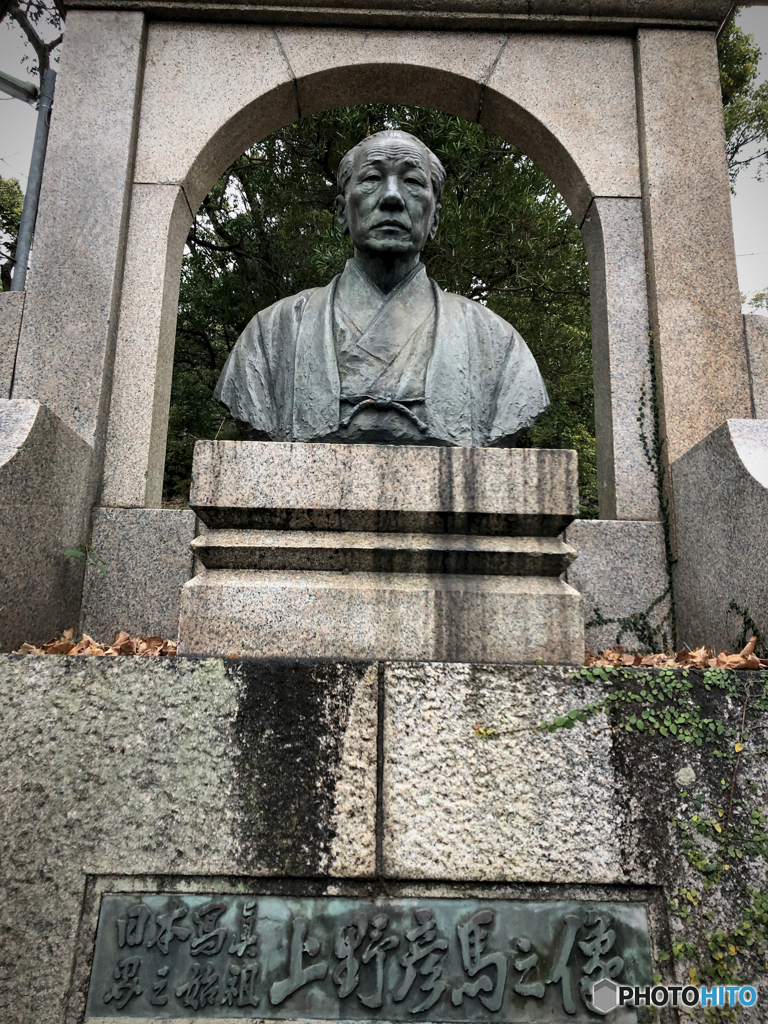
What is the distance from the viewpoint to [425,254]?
31.2 feet

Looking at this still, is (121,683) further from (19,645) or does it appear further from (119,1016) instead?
(19,645)

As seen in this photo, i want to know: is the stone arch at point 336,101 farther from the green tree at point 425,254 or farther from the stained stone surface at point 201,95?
the green tree at point 425,254

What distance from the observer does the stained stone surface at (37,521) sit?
358 centimetres

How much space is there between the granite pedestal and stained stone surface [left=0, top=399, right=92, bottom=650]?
103cm

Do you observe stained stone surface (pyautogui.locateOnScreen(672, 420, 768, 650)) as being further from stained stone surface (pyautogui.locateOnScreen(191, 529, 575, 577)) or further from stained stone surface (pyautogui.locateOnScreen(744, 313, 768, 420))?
stained stone surface (pyautogui.locateOnScreen(191, 529, 575, 577))

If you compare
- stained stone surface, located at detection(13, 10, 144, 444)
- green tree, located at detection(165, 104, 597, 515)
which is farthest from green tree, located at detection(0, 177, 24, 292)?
stained stone surface, located at detection(13, 10, 144, 444)

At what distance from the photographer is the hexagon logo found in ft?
7.82

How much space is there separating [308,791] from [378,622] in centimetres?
71

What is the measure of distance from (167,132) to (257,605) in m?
3.93

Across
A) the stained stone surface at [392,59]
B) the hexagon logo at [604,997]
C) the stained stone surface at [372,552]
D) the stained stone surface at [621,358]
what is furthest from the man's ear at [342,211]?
the hexagon logo at [604,997]

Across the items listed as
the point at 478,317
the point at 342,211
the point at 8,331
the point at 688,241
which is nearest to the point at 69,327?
the point at 8,331

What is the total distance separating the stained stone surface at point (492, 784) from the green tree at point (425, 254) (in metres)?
6.45

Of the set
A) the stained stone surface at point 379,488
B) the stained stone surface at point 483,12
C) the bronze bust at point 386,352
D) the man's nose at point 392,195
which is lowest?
the stained stone surface at point 379,488

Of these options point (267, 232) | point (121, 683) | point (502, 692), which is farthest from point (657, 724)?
point (267, 232)
